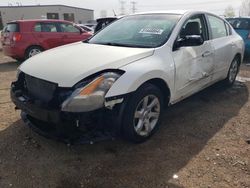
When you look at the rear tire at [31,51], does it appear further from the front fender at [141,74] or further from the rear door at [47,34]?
the front fender at [141,74]

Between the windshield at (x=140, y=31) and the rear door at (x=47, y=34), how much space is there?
18.9 ft

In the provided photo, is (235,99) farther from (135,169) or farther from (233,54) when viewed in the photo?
(135,169)

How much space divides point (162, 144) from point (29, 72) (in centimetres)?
186

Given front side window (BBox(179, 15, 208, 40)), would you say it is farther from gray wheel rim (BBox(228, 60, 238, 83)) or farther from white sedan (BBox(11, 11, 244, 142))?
gray wheel rim (BBox(228, 60, 238, 83))

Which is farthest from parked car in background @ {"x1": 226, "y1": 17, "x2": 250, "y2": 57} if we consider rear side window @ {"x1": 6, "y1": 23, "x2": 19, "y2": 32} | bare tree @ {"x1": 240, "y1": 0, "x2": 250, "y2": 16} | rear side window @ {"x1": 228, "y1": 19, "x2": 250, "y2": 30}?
bare tree @ {"x1": 240, "y1": 0, "x2": 250, "y2": 16}

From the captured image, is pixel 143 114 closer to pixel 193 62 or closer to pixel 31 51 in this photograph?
pixel 193 62

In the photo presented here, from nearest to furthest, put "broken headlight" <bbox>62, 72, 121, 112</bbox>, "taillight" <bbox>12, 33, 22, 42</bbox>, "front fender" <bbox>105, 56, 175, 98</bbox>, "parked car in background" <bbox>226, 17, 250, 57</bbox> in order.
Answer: "broken headlight" <bbox>62, 72, 121, 112</bbox>
"front fender" <bbox>105, 56, 175, 98</bbox>
"parked car in background" <bbox>226, 17, 250, 57</bbox>
"taillight" <bbox>12, 33, 22, 42</bbox>

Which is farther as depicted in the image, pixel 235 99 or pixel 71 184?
pixel 235 99

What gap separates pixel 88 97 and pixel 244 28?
8078 millimetres

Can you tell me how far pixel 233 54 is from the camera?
555 cm

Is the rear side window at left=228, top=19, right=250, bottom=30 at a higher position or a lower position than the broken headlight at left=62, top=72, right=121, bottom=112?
higher

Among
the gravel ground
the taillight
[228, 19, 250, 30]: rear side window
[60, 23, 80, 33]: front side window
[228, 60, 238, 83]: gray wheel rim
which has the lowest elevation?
the gravel ground

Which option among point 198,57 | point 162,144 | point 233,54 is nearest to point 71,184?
point 162,144

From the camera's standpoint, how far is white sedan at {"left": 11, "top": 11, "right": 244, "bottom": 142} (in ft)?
9.58
